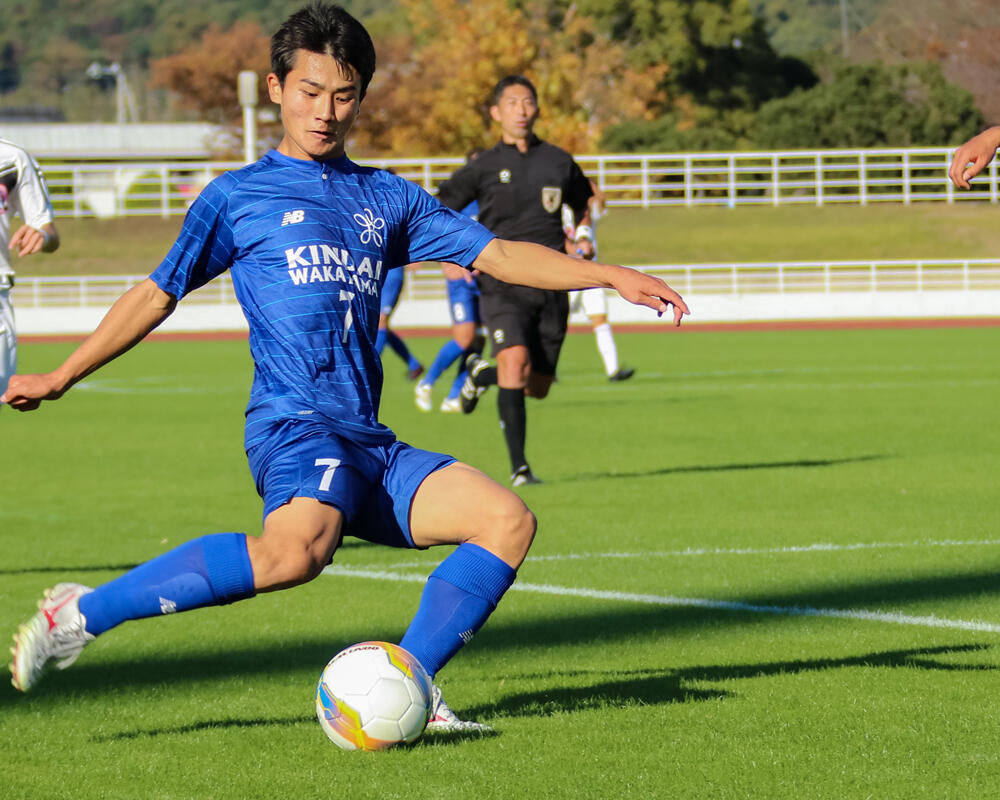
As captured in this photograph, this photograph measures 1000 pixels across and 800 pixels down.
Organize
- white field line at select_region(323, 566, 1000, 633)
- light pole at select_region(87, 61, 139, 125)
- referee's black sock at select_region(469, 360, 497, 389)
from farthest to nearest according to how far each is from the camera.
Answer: light pole at select_region(87, 61, 139, 125) < referee's black sock at select_region(469, 360, 497, 389) < white field line at select_region(323, 566, 1000, 633)

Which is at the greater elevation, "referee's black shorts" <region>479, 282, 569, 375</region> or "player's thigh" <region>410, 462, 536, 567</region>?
"player's thigh" <region>410, 462, 536, 567</region>

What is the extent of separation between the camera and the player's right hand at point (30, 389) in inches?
158

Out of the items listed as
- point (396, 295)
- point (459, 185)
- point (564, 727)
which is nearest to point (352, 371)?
point (564, 727)

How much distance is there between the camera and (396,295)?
16.6 meters

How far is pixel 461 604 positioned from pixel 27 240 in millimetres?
3328

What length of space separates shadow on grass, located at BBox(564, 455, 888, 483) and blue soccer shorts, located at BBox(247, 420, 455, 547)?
585 centimetres

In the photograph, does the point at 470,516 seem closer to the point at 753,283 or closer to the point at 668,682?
the point at 668,682

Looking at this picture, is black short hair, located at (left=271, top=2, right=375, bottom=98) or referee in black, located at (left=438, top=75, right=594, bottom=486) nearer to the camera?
black short hair, located at (left=271, top=2, right=375, bottom=98)

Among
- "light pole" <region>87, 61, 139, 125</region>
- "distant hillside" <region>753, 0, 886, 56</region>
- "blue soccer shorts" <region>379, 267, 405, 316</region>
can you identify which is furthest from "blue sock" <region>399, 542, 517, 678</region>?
"distant hillside" <region>753, 0, 886, 56</region>

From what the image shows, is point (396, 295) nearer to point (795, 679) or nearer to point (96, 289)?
point (795, 679)

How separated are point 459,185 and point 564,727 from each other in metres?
5.66

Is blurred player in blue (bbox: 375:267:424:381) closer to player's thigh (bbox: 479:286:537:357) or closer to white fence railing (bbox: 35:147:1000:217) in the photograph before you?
player's thigh (bbox: 479:286:537:357)

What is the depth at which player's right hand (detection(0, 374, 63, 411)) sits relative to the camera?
13.2ft

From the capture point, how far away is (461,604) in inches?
165
